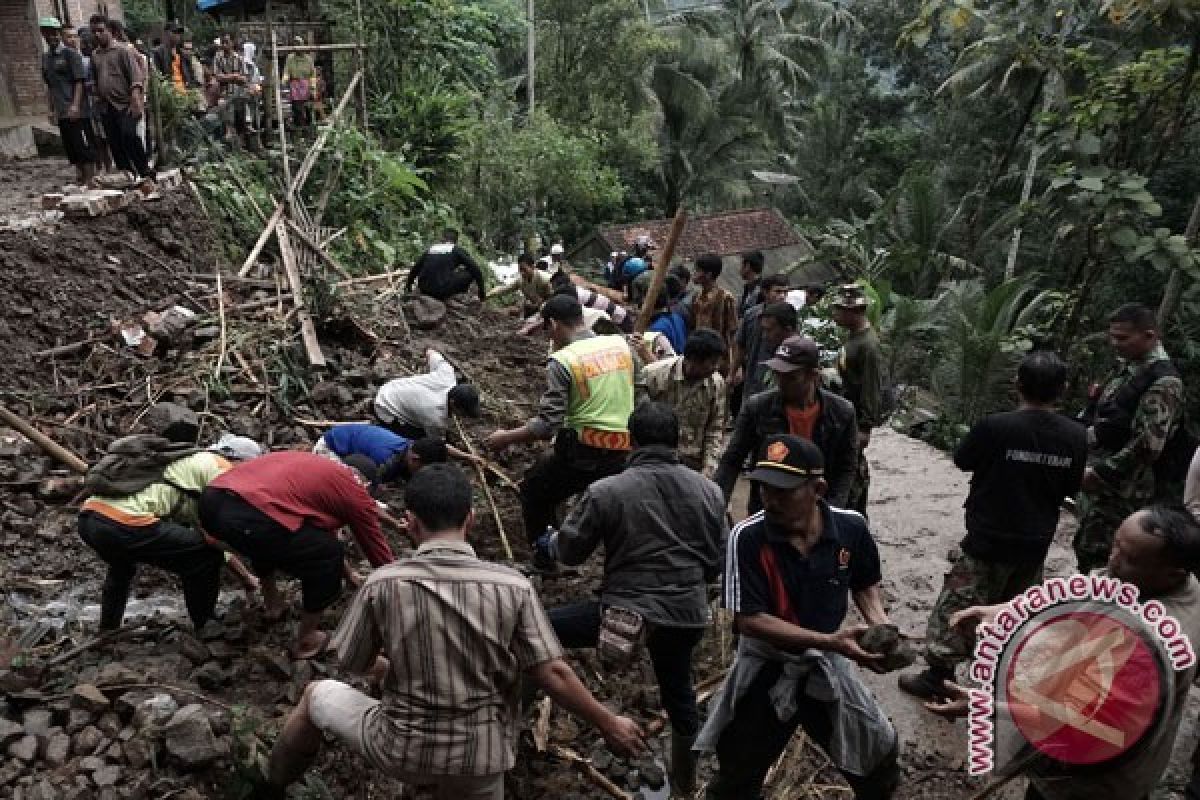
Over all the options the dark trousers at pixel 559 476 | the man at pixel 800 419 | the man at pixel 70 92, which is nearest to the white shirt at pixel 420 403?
the dark trousers at pixel 559 476

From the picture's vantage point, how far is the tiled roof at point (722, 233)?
21.8 metres

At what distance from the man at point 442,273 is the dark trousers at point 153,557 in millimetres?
5478

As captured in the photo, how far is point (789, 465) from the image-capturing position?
2.78m

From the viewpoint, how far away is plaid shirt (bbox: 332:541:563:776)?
2.61 metres

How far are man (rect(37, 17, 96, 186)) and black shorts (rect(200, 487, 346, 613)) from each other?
7408 mm

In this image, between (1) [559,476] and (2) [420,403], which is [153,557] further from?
(1) [559,476]

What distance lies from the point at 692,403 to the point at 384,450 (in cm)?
184

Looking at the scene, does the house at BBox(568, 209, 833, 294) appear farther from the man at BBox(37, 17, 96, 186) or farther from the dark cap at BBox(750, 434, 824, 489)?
the dark cap at BBox(750, 434, 824, 489)

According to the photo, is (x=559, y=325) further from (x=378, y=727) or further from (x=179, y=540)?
(x=378, y=727)

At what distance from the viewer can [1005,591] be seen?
411 centimetres

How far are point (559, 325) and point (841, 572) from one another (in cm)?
263

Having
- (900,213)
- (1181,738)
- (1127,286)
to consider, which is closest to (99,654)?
(1181,738)

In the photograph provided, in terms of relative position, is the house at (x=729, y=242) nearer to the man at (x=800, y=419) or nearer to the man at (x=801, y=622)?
the man at (x=800, y=419)

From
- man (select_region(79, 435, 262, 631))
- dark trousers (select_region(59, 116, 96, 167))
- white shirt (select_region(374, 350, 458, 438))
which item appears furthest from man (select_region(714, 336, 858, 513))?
dark trousers (select_region(59, 116, 96, 167))
